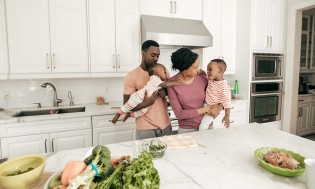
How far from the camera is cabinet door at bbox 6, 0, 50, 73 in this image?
7.78 ft

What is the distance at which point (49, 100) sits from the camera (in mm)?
2891

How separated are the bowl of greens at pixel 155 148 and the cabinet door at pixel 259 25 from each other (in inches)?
115

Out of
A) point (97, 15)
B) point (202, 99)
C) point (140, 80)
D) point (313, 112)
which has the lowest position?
point (313, 112)

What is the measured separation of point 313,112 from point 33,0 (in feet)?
17.4

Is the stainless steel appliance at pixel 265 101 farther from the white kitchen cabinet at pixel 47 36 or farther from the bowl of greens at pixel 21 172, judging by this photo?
the bowl of greens at pixel 21 172

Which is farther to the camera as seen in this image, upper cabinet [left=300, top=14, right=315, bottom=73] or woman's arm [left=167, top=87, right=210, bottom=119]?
upper cabinet [left=300, top=14, right=315, bottom=73]

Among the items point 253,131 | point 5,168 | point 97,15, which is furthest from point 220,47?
point 5,168

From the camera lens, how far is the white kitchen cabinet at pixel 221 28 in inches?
131

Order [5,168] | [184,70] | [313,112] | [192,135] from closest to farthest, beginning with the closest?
[5,168] → [192,135] → [184,70] → [313,112]

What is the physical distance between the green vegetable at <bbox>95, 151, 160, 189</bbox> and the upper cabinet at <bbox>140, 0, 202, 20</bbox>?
2610mm

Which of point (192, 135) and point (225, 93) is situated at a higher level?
point (225, 93)

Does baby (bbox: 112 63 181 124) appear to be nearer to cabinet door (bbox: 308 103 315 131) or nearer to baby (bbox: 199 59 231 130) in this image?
baby (bbox: 199 59 231 130)

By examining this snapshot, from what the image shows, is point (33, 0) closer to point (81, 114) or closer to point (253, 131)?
point (81, 114)

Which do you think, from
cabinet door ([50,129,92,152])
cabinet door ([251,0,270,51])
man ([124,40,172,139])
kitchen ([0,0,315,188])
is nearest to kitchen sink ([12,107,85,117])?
kitchen ([0,0,315,188])
